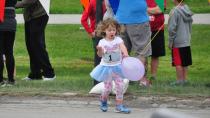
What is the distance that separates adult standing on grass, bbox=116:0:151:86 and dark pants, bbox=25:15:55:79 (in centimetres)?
187

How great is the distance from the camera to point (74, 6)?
27859 millimetres

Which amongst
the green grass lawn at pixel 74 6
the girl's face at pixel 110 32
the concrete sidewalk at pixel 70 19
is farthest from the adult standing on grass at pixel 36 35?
the green grass lawn at pixel 74 6

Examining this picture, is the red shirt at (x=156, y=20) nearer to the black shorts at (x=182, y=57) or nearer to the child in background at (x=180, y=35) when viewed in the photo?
the child in background at (x=180, y=35)

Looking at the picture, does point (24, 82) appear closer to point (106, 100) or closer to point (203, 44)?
point (106, 100)

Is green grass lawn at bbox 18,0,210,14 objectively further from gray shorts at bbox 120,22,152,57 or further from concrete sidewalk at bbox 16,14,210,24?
gray shorts at bbox 120,22,152,57

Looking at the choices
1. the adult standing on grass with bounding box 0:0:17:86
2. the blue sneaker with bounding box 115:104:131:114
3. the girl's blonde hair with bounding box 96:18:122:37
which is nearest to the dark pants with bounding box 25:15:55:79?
the adult standing on grass with bounding box 0:0:17:86

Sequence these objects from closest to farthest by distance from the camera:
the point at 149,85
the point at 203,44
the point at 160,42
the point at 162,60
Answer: the point at 149,85 < the point at 160,42 < the point at 162,60 < the point at 203,44

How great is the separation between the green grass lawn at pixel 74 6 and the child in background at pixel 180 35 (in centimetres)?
1569

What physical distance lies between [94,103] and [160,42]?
6.81ft

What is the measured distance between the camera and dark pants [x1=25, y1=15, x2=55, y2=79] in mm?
9789

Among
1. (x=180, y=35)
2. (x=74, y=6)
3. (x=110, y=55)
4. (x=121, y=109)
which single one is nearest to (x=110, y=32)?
(x=110, y=55)

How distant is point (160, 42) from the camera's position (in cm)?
945

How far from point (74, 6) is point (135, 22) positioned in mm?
19754

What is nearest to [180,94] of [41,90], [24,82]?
[41,90]
